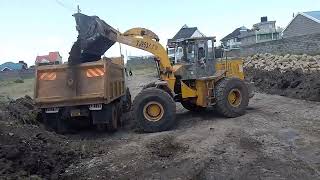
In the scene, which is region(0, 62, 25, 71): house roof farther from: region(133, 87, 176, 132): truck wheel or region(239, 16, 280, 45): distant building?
region(133, 87, 176, 132): truck wheel

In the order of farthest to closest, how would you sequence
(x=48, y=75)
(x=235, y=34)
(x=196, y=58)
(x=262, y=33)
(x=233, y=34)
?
(x=233, y=34) → (x=235, y=34) → (x=262, y=33) → (x=196, y=58) → (x=48, y=75)

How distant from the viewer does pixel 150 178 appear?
807 centimetres

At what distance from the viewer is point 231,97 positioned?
1391cm

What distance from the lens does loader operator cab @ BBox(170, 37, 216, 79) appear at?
544 inches

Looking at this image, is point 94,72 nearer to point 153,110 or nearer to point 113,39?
point 113,39

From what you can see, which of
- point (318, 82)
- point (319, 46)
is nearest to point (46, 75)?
point (318, 82)

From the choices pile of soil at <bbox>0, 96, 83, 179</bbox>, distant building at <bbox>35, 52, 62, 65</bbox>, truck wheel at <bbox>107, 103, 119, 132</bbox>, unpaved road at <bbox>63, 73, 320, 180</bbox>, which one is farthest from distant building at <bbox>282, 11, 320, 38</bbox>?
pile of soil at <bbox>0, 96, 83, 179</bbox>

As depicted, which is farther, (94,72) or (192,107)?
(192,107)

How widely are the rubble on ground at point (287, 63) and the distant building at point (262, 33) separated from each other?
39420mm

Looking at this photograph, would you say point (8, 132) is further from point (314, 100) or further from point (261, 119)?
point (314, 100)

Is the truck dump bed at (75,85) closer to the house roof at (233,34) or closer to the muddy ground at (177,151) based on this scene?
the muddy ground at (177,151)

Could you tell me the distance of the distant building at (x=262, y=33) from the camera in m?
74.0

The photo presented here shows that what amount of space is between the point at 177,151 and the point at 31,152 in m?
2.85

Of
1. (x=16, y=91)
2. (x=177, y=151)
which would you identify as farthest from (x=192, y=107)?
(x=16, y=91)
